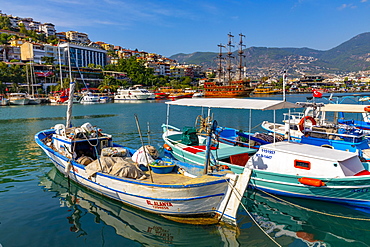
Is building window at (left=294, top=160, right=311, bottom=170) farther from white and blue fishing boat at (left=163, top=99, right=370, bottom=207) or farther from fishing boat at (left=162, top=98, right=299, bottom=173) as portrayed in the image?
fishing boat at (left=162, top=98, right=299, bottom=173)

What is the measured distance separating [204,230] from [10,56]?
377 feet

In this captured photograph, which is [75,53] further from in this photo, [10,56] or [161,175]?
[161,175]

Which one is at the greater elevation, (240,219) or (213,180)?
(213,180)

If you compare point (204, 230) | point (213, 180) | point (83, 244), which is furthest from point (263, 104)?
point (83, 244)

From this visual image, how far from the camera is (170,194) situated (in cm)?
866

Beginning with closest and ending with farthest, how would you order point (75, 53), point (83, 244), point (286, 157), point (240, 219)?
point (83, 244)
point (240, 219)
point (286, 157)
point (75, 53)

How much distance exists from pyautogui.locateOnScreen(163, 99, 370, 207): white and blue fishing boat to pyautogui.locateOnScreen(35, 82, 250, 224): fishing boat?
6.16ft

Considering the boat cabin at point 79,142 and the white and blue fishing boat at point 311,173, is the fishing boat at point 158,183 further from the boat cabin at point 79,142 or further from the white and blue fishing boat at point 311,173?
the white and blue fishing boat at point 311,173

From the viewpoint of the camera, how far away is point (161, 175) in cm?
1056

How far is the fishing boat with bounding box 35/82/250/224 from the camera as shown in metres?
8.46

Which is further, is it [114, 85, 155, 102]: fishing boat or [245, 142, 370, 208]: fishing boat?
[114, 85, 155, 102]: fishing boat

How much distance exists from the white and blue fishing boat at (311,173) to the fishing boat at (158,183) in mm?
1877

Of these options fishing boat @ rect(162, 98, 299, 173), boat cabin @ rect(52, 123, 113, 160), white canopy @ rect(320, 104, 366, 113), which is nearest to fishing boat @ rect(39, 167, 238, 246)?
boat cabin @ rect(52, 123, 113, 160)

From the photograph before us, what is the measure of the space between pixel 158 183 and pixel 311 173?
6.15m
